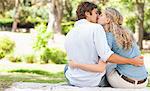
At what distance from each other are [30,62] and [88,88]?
1476 cm

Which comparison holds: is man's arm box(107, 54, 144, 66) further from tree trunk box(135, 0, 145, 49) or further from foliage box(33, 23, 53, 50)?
tree trunk box(135, 0, 145, 49)

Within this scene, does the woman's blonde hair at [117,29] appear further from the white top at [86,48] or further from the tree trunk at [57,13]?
the tree trunk at [57,13]

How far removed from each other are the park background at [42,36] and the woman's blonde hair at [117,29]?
129 inches

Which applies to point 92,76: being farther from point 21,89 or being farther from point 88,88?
point 21,89

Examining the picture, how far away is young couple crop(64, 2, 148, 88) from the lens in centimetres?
477

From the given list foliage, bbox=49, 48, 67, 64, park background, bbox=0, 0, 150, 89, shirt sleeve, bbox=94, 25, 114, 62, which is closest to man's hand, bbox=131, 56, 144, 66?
shirt sleeve, bbox=94, 25, 114, 62

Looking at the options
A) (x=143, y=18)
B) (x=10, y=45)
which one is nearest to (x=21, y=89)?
(x=10, y=45)

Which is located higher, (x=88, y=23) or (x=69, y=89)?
(x=88, y=23)

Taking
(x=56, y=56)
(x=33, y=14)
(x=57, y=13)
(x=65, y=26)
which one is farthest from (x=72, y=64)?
(x=33, y=14)

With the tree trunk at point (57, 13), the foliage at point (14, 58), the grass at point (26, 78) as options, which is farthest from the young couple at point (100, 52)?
the tree trunk at point (57, 13)

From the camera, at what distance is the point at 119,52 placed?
4906 mm

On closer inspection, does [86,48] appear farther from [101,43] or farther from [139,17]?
[139,17]

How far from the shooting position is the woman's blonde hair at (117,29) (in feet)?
15.8

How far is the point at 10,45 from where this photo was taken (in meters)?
21.1
